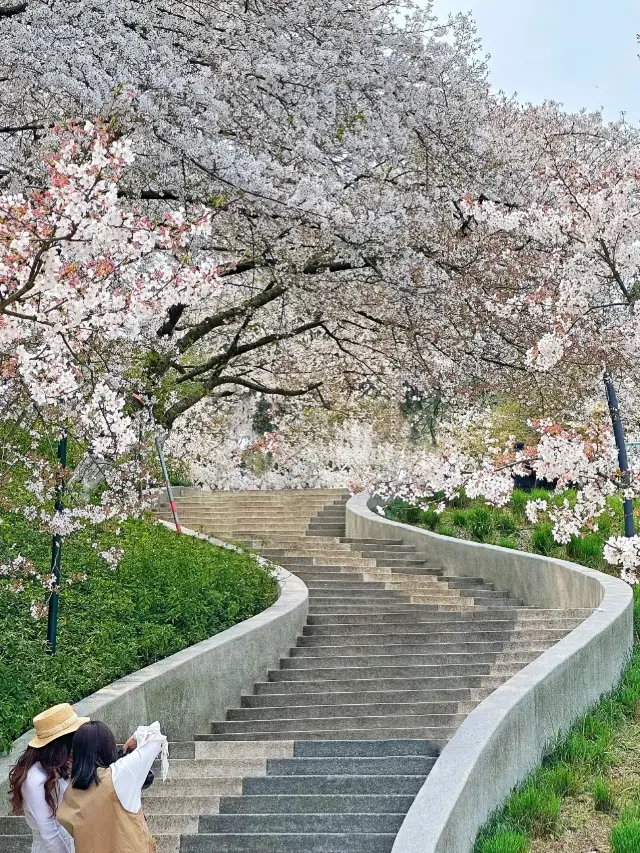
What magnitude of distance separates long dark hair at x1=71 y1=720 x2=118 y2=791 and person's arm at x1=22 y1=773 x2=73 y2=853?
1.13ft

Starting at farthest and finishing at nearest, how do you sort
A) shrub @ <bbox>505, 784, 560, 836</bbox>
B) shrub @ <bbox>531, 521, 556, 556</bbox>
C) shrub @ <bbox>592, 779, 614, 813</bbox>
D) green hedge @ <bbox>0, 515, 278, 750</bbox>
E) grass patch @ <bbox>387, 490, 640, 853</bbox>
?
1. shrub @ <bbox>531, 521, 556, 556</bbox>
2. green hedge @ <bbox>0, 515, 278, 750</bbox>
3. shrub @ <bbox>592, 779, 614, 813</bbox>
4. shrub @ <bbox>505, 784, 560, 836</bbox>
5. grass patch @ <bbox>387, 490, 640, 853</bbox>

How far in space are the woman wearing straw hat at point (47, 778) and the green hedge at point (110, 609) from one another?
160 centimetres

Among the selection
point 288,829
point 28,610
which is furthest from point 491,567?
point 288,829

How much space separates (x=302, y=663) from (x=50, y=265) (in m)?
6.20

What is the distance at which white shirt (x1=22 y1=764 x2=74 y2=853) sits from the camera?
5.03m

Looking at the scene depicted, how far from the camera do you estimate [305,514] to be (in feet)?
65.6

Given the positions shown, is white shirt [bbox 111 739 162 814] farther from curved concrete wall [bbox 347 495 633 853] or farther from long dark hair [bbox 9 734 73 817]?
curved concrete wall [bbox 347 495 633 853]

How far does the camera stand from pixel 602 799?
7055 mm

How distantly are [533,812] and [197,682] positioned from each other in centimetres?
326

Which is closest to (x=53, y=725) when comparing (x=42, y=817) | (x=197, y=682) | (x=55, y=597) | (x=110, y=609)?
(x=42, y=817)

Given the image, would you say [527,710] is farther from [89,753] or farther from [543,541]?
[543,541]

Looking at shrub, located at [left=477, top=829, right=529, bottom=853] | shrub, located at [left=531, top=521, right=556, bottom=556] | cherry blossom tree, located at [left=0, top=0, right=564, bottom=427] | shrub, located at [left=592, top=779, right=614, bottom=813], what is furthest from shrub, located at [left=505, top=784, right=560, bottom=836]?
shrub, located at [left=531, top=521, right=556, bottom=556]

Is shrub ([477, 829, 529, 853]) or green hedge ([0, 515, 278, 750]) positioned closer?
shrub ([477, 829, 529, 853])

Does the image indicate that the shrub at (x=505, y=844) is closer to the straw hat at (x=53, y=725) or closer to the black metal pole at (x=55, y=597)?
the straw hat at (x=53, y=725)
